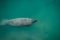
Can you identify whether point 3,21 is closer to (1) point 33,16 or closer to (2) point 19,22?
(2) point 19,22

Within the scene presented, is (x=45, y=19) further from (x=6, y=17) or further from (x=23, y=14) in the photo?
(x=6, y=17)

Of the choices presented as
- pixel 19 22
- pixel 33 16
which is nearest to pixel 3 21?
pixel 19 22

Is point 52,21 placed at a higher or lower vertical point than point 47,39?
higher

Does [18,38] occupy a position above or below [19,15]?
below

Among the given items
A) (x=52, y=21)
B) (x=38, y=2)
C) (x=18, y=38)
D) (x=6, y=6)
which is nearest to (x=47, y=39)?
(x=52, y=21)

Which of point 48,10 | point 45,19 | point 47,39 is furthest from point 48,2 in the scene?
point 47,39

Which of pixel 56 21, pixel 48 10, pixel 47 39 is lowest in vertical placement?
pixel 47 39
